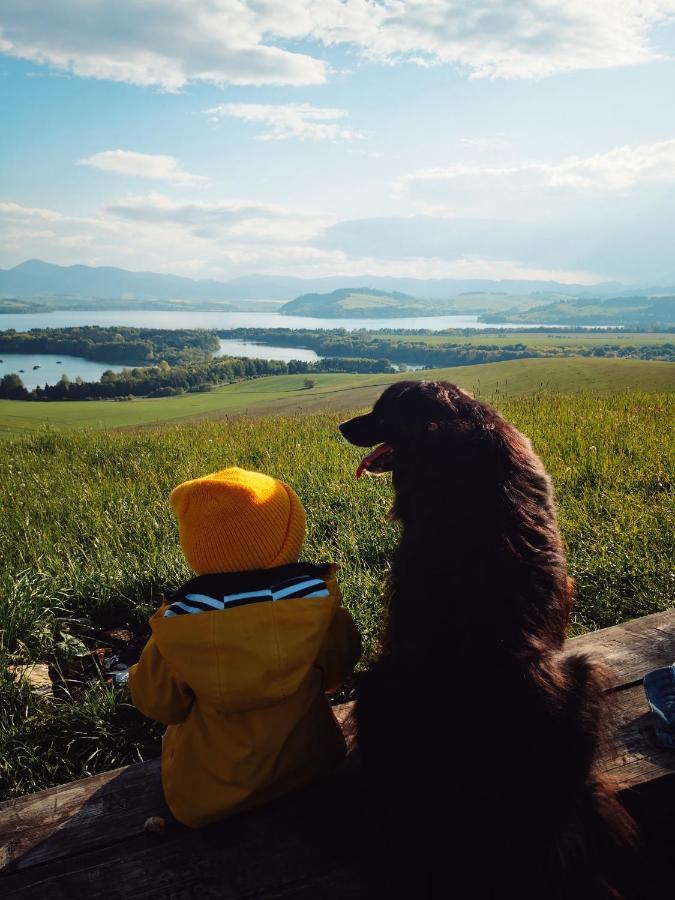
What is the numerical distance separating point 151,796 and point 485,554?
1371mm

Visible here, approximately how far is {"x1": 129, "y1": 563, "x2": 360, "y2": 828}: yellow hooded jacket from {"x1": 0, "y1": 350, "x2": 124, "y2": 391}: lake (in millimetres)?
60064

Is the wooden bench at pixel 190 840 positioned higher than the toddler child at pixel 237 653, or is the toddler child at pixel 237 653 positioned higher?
the toddler child at pixel 237 653

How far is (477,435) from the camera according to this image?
2.00m

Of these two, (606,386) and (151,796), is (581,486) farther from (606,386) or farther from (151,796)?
(606,386)

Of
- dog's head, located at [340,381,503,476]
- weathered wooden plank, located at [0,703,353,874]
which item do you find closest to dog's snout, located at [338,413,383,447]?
dog's head, located at [340,381,503,476]

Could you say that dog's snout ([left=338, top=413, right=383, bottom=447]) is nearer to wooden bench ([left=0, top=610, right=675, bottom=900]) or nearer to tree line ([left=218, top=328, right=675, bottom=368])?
wooden bench ([left=0, top=610, right=675, bottom=900])

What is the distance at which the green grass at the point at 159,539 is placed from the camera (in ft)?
8.98

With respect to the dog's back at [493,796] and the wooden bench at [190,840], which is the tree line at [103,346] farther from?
the dog's back at [493,796]

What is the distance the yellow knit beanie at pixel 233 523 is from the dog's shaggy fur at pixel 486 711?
45 centimetres

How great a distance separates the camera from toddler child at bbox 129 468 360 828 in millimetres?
1658

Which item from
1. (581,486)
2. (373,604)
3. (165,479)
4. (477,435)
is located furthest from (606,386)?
(477,435)

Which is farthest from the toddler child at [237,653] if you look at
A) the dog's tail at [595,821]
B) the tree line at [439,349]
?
the tree line at [439,349]

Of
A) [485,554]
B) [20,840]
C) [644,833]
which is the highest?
[485,554]

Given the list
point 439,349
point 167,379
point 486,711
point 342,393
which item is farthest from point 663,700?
point 439,349
